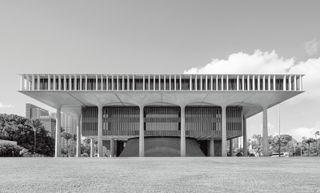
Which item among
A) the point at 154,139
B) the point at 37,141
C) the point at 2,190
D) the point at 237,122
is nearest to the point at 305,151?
the point at 237,122

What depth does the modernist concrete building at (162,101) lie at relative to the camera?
51.3m

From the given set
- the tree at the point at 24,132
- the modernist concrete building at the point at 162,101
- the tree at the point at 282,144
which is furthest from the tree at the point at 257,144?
the tree at the point at 24,132

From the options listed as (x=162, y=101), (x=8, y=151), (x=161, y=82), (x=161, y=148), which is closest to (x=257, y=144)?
(x=161, y=148)

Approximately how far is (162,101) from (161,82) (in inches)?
223

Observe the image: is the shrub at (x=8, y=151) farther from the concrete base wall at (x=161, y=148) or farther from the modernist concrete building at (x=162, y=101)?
the concrete base wall at (x=161, y=148)

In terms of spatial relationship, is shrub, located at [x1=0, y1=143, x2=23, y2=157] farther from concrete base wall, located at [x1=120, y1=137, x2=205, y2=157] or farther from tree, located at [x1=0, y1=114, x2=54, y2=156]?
tree, located at [x1=0, y1=114, x2=54, y2=156]

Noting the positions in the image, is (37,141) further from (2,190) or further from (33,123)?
(2,190)

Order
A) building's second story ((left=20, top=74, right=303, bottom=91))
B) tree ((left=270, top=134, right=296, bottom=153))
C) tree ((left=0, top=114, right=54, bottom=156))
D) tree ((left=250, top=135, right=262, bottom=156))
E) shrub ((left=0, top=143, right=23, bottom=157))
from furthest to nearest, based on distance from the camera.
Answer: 1. tree ((left=250, top=135, right=262, bottom=156))
2. tree ((left=270, top=134, right=296, bottom=153))
3. tree ((left=0, top=114, right=54, bottom=156))
4. shrub ((left=0, top=143, right=23, bottom=157))
5. building's second story ((left=20, top=74, right=303, bottom=91))

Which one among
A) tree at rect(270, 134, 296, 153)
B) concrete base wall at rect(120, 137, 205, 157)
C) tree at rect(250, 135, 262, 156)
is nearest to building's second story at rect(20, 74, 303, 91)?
concrete base wall at rect(120, 137, 205, 157)

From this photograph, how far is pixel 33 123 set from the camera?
7938 cm

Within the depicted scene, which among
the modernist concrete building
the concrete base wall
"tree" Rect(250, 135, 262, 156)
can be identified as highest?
the modernist concrete building

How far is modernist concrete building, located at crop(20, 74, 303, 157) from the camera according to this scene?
5134cm

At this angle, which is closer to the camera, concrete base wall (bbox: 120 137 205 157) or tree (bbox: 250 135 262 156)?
concrete base wall (bbox: 120 137 205 157)

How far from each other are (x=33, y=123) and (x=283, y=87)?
2182 inches
